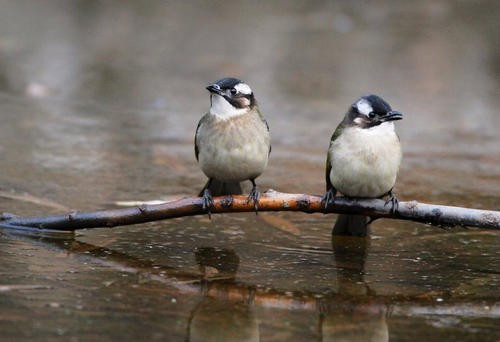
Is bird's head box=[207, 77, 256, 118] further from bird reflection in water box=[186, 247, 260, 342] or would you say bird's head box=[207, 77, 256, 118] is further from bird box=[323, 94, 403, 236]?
bird reflection in water box=[186, 247, 260, 342]

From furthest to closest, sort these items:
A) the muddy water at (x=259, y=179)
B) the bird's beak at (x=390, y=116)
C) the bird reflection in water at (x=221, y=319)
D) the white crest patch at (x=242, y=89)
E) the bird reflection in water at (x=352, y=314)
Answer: the white crest patch at (x=242, y=89) → the bird's beak at (x=390, y=116) → the muddy water at (x=259, y=179) → the bird reflection in water at (x=352, y=314) → the bird reflection in water at (x=221, y=319)

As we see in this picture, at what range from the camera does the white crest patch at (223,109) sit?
6596 millimetres

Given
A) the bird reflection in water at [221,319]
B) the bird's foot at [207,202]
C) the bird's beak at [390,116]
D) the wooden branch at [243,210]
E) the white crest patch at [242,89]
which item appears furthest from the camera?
the white crest patch at [242,89]

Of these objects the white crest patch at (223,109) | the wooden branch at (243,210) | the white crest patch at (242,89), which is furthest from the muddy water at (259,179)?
the white crest patch at (242,89)

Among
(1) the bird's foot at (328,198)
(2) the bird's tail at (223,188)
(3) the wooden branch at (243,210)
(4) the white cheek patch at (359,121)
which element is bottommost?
(3) the wooden branch at (243,210)

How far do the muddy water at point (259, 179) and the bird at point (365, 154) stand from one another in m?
0.42

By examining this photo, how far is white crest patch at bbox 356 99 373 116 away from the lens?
636cm

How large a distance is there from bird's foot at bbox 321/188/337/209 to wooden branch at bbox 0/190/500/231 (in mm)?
26

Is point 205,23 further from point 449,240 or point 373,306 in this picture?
point 373,306

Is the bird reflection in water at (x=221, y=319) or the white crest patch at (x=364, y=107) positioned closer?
the bird reflection in water at (x=221, y=319)

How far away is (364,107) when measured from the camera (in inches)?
251

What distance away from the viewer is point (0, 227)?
640 cm

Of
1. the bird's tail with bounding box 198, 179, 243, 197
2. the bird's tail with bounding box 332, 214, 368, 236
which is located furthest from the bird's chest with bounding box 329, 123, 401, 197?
the bird's tail with bounding box 198, 179, 243, 197

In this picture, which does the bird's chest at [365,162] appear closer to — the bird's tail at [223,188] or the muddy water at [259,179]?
the muddy water at [259,179]
